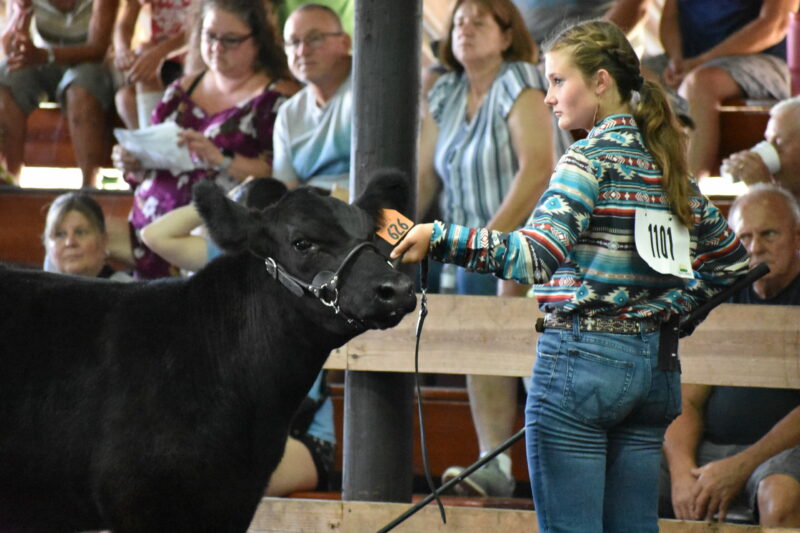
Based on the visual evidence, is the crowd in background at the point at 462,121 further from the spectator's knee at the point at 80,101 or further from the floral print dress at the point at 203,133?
the spectator's knee at the point at 80,101

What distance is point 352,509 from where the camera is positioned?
4.03 metres

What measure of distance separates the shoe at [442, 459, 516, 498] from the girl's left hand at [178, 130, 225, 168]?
1779 millimetres

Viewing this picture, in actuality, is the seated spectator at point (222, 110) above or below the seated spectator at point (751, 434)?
above

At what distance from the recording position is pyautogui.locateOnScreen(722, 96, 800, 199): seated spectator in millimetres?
4840

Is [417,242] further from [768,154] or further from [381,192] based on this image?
[768,154]

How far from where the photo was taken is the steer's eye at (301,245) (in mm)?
3080

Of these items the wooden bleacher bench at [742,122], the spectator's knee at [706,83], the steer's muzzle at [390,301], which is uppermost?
the spectator's knee at [706,83]

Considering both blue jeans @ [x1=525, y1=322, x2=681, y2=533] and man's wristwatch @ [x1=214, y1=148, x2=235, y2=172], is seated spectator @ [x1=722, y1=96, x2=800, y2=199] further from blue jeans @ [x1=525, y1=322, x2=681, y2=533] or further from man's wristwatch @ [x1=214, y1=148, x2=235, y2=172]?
blue jeans @ [x1=525, y1=322, x2=681, y2=533]

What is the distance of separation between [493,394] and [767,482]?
1.14 m

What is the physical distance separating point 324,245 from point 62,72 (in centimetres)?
413

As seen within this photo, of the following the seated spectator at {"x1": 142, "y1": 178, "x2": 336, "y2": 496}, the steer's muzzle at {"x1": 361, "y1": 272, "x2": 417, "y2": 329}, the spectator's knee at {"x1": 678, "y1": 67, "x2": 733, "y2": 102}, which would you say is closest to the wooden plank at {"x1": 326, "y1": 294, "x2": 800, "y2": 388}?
the seated spectator at {"x1": 142, "y1": 178, "x2": 336, "y2": 496}

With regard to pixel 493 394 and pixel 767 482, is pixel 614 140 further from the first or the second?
pixel 493 394

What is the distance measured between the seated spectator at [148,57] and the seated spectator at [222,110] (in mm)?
662

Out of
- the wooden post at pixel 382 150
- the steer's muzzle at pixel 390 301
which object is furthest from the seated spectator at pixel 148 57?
the steer's muzzle at pixel 390 301
